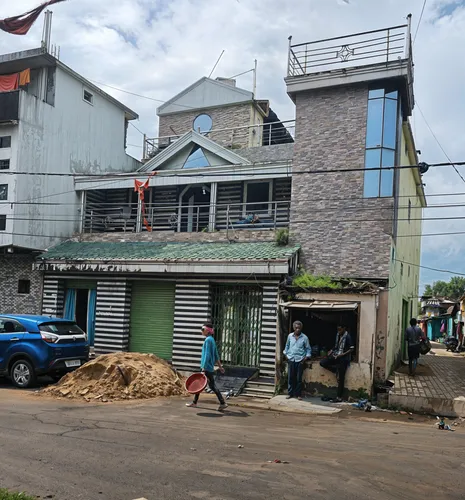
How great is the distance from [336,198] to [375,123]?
2200mm

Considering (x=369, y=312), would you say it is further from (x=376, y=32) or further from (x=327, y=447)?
(x=376, y=32)

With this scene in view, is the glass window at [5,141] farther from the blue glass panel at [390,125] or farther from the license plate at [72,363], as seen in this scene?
Result: the blue glass panel at [390,125]

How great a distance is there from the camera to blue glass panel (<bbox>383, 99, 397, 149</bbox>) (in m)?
13.2

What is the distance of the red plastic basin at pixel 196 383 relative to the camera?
9.97 meters

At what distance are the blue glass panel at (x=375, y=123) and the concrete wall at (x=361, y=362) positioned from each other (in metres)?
4.24

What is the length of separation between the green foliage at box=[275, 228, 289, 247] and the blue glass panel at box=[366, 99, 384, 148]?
10.3ft

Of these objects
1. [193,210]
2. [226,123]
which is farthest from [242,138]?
[193,210]

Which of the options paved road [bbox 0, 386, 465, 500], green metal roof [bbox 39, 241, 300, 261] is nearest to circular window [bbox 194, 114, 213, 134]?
green metal roof [bbox 39, 241, 300, 261]

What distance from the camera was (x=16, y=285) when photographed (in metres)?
16.4

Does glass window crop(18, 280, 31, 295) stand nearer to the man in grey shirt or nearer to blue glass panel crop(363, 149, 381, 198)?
blue glass panel crop(363, 149, 381, 198)

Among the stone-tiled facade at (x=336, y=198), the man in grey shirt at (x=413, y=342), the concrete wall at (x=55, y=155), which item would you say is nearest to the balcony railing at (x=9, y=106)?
the concrete wall at (x=55, y=155)

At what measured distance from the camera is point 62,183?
17594 millimetres

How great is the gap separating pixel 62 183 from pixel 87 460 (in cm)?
1325

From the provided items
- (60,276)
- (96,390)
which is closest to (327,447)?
(96,390)
